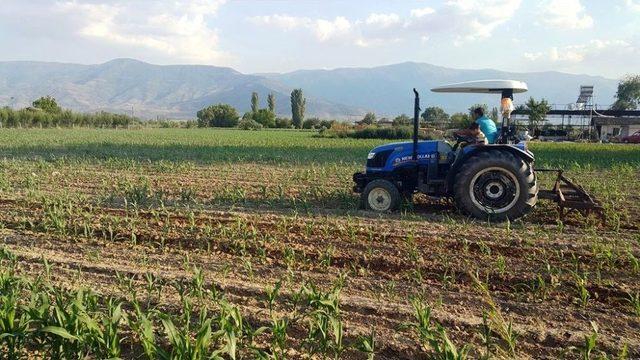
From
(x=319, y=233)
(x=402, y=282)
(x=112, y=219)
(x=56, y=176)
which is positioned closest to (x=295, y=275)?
(x=402, y=282)

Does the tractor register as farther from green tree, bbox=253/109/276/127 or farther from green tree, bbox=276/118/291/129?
green tree, bbox=276/118/291/129

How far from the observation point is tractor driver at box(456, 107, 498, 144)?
7.06 m

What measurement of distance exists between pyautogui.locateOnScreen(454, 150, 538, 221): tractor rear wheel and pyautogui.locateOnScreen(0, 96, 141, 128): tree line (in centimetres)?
5512

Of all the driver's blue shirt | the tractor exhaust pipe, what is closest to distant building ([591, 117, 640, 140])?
the driver's blue shirt

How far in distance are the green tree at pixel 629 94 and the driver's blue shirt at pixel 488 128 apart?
87.3m

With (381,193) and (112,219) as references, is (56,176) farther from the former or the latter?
(381,193)

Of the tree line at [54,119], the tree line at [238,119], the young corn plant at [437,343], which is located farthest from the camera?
the tree line at [238,119]

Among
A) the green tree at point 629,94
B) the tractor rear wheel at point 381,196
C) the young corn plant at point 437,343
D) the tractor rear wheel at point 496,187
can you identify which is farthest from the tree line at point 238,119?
the young corn plant at point 437,343

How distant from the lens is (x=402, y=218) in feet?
23.6

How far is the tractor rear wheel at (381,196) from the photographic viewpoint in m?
7.55

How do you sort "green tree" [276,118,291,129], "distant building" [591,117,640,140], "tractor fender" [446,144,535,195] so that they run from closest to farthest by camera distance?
"tractor fender" [446,144,535,195] < "distant building" [591,117,640,140] < "green tree" [276,118,291,129]

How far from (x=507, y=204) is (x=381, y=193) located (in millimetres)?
1765

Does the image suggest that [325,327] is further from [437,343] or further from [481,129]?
[481,129]

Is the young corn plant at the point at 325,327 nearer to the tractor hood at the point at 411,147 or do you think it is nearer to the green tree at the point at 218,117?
the tractor hood at the point at 411,147
